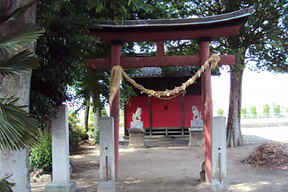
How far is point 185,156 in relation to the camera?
34.9ft

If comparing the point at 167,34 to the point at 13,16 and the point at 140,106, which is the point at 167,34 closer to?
the point at 13,16

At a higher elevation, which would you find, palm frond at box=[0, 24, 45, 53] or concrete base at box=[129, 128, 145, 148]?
palm frond at box=[0, 24, 45, 53]

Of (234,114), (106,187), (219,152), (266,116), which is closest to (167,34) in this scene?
(219,152)

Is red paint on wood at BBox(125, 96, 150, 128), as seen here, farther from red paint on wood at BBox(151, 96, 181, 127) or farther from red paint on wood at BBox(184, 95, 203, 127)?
red paint on wood at BBox(184, 95, 203, 127)

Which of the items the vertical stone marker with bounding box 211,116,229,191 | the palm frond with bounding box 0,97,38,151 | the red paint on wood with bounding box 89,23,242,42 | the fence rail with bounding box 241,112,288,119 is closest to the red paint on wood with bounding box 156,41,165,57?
the red paint on wood with bounding box 89,23,242,42

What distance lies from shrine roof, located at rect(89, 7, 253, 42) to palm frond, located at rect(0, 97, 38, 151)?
3.90 meters

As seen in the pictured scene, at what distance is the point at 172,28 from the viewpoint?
21.3ft

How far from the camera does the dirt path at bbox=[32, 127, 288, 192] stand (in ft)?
20.7

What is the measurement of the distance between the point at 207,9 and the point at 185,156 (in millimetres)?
→ 7078

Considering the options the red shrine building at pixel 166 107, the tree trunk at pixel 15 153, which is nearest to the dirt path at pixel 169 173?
the tree trunk at pixel 15 153

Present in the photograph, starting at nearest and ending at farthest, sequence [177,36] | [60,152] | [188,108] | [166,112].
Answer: [60,152]
[177,36]
[188,108]
[166,112]

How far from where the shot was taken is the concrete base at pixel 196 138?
1311cm

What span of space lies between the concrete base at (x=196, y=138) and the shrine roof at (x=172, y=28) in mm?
7191

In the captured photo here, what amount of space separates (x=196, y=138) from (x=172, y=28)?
7887 millimetres
